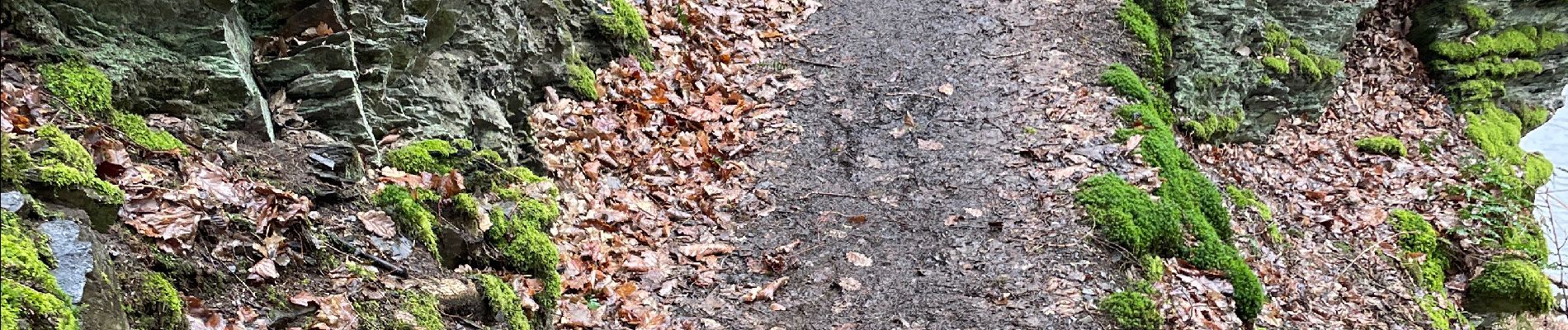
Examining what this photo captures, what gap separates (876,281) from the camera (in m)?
5.33

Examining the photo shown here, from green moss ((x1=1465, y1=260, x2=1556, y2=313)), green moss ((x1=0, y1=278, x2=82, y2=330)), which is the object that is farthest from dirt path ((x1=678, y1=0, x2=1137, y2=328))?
green moss ((x1=1465, y1=260, x2=1556, y2=313))

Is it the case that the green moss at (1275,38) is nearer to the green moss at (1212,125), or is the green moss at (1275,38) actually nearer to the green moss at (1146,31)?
the green moss at (1212,125)

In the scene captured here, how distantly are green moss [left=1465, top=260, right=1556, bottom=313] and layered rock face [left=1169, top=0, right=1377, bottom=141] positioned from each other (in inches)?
88.5

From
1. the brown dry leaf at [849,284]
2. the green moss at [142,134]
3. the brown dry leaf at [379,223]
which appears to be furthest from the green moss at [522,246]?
the brown dry leaf at [849,284]

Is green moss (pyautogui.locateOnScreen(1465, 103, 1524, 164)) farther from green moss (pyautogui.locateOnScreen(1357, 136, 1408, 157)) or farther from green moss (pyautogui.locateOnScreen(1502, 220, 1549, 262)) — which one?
green moss (pyautogui.locateOnScreen(1357, 136, 1408, 157))

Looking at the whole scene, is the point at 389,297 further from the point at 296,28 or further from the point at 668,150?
the point at 668,150

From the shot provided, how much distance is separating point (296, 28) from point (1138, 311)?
4613mm

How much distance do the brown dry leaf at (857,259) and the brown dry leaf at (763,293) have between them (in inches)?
18.3

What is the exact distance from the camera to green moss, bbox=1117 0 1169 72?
336 inches

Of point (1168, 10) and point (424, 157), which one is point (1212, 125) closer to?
point (1168, 10)

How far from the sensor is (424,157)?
483 centimetres

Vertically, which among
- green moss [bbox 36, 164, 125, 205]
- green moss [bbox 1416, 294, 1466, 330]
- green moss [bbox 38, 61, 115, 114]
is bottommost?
green moss [bbox 1416, 294, 1466, 330]

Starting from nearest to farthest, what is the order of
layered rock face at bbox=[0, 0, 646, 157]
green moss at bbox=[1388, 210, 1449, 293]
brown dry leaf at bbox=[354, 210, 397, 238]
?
layered rock face at bbox=[0, 0, 646, 157] < brown dry leaf at bbox=[354, 210, 397, 238] < green moss at bbox=[1388, 210, 1449, 293]

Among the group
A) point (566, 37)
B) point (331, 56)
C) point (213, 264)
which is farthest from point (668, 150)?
point (213, 264)
